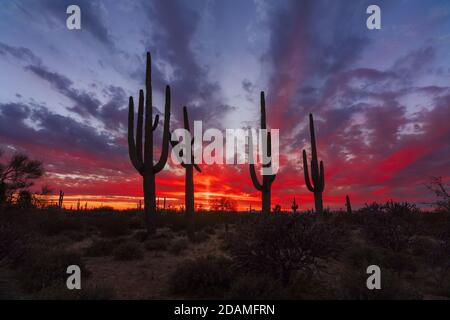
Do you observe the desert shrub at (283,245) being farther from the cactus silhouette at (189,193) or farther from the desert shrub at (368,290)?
the cactus silhouette at (189,193)

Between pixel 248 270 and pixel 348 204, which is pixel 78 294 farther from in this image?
pixel 348 204

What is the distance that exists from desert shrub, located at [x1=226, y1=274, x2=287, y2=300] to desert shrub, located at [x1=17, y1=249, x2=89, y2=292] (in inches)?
176

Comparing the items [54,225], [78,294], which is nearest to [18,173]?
[54,225]

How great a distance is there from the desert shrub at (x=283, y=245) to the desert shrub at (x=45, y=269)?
15.3ft

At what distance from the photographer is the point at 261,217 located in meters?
8.48

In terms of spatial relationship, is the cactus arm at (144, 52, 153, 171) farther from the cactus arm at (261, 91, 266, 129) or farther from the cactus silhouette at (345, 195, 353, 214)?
the cactus silhouette at (345, 195, 353, 214)

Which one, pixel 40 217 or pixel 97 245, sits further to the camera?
pixel 40 217

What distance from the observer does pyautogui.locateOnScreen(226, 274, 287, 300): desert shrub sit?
20.7ft

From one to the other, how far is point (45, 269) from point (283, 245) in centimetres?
657

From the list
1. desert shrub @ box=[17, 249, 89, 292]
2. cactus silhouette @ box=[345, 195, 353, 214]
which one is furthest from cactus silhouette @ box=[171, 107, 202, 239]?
cactus silhouette @ box=[345, 195, 353, 214]

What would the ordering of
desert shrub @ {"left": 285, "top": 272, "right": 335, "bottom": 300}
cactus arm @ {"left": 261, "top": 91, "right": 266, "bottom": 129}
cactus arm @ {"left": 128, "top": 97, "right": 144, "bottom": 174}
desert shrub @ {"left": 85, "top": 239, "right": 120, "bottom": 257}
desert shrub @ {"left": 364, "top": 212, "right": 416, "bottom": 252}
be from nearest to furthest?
desert shrub @ {"left": 285, "top": 272, "right": 335, "bottom": 300}, desert shrub @ {"left": 85, "top": 239, "right": 120, "bottom": 257}, desert shrub @ {"left": 364, "top": 212, "right": 416, "bottom": 252}, cactus arm @ {"left": 128, "top": 97, "right": 144, "bottom": 174}, cactus arm @ {"left": 261, "top": 91, "right": 266, "bottom": 129}
